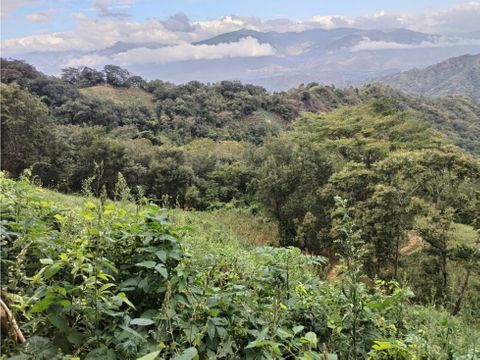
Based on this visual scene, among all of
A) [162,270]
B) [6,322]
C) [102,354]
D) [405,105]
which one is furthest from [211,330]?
[405,105]

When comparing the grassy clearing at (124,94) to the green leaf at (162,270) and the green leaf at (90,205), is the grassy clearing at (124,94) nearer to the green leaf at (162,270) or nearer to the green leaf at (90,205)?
the green leaf at (90,205)

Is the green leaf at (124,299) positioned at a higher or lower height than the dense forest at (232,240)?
higher

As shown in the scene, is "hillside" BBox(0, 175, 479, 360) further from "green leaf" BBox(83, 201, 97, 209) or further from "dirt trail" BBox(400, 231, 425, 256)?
"dirt trail" BBox(400, 231, 425, 256)

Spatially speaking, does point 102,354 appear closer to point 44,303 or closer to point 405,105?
point 44,303

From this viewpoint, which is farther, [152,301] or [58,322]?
[152,301]

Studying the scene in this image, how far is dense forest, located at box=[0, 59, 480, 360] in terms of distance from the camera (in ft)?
6.05

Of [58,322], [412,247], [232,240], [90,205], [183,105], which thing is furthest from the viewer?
[183,105]

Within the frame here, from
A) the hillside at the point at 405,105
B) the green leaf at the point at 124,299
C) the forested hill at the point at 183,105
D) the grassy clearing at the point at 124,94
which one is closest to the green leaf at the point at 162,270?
the green leaf at the point at 124,299

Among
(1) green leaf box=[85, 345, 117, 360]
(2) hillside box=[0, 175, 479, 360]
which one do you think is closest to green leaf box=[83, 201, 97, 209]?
(2) hillside box=[0, 175, 479, 360]

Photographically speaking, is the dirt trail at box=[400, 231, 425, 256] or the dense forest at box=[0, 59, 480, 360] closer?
the dense forest at box=[0, 59, 480, 360]

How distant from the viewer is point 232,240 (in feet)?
39.3

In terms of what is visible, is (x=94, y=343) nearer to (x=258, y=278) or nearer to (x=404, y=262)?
(x=258, y=278)

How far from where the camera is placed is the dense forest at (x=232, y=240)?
1.84 m

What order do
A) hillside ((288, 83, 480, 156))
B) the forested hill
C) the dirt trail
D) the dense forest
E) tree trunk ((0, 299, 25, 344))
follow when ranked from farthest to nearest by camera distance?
hillside ((288, 83, 480, 156)), the forested hill, the dirt trail, the dense forest, tree trunk ((0, 299, 25, 344))
